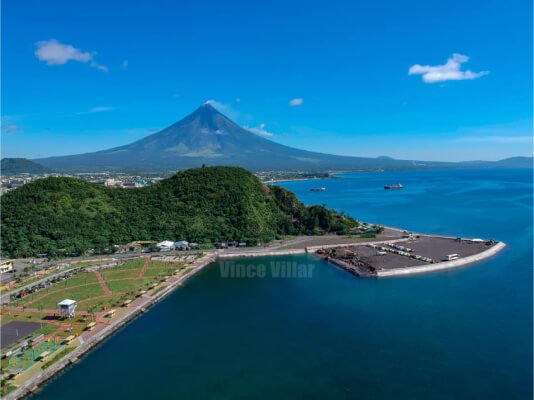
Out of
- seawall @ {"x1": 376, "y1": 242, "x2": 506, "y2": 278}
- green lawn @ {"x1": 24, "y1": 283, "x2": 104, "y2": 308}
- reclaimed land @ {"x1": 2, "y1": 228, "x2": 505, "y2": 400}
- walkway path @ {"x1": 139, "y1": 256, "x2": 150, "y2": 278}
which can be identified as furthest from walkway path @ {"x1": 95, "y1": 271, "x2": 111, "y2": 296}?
seawall @ {"x1": 376, "y1": 242, "x2": 506, "y2": 278}

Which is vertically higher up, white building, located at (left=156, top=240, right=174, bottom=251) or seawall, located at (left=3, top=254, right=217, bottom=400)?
white building, located at (left=156, top=240, right=174, bottom=251)

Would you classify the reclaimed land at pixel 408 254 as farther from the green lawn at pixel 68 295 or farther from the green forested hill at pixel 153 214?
the green lawn at pixel 68 295

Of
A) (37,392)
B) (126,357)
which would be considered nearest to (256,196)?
(126,357)

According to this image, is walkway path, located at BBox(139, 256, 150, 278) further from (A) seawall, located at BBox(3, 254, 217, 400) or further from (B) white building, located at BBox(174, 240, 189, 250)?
(B) white building, located at BBox(174, 240, 189, 250)

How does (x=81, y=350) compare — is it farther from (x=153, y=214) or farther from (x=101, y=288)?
(x=153, y=214)

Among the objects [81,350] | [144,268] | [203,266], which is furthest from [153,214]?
[81,350]
